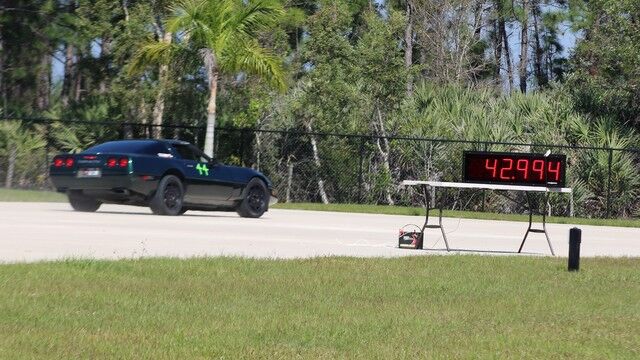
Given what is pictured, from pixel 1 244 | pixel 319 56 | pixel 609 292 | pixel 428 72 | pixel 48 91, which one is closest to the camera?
pixel 609 292

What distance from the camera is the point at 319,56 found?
1601 inches

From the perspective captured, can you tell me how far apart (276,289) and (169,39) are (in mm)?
26264

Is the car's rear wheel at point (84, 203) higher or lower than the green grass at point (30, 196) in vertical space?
higher

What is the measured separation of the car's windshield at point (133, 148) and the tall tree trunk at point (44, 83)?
17529 mm

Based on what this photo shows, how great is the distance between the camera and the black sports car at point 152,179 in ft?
84.9

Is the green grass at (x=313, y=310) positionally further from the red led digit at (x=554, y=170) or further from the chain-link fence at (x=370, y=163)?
the chain-link fence at (x=370, y=163)

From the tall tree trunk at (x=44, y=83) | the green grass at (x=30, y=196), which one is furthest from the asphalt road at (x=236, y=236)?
the tall tree trunk at (x=44, y=83)

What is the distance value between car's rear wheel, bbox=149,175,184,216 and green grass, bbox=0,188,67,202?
7189mm

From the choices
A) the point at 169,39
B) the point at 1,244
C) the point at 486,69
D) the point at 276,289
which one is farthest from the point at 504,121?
the point at 276,289

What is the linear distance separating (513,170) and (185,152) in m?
9.74

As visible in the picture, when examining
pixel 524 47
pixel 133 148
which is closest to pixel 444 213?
pixel 133 148

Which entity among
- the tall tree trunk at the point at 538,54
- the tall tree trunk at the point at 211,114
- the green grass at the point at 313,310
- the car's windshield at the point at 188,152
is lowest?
the green grass at the point at 313,310

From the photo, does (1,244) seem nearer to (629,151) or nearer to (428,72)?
(629,151)

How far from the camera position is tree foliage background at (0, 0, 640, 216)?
38.8 meters
